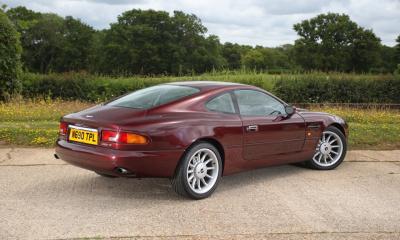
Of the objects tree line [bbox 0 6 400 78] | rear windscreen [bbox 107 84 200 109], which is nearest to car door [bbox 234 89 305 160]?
rear windscreen [bbox 107 84 200 109]

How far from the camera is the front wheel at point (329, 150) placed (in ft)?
24.7

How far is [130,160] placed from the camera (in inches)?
207

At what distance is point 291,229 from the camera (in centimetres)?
479

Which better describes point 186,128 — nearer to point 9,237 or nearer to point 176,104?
point 176,104

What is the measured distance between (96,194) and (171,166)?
107 centimetres

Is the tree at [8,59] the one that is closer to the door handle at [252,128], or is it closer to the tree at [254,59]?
the door handle at [252,128]

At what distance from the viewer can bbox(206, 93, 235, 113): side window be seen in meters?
6.09

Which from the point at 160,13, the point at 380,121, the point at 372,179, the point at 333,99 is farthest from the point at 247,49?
the point at 372,179

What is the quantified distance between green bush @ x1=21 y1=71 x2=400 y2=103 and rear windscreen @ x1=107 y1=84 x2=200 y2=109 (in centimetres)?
1331

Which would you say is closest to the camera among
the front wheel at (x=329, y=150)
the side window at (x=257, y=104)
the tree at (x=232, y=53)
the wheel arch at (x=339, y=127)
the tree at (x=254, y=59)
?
the side window at (x=257, y=104)

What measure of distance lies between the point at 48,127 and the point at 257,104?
5.63m

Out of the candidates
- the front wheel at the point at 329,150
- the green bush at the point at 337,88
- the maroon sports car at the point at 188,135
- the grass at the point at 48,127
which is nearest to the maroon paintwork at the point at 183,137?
the maroon sports car at the point at 188,135

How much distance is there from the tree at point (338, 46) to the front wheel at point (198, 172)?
76.2 meters

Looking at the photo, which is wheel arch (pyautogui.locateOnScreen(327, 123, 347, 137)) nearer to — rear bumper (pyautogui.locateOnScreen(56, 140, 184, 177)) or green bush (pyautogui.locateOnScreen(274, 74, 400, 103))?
rear bumper (pyautogui.locateOnScreen(56, 140, 184, 177))
